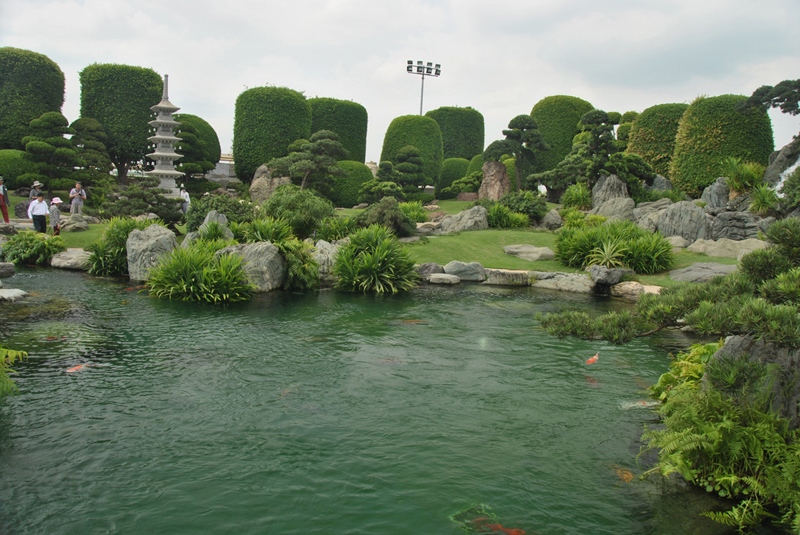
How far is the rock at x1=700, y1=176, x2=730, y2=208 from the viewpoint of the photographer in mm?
17922

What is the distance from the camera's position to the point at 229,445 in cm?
425

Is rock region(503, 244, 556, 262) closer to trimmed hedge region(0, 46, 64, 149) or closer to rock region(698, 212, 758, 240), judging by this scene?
rock region(698, 212, 758, 240)

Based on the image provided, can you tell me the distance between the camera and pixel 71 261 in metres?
13.2

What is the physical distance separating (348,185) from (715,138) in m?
16.1

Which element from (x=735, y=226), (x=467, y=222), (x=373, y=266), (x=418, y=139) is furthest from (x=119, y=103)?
(x=735, y=226)

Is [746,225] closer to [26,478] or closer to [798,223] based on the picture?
[798,223]

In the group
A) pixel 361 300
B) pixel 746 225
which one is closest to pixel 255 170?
pixel 361 300

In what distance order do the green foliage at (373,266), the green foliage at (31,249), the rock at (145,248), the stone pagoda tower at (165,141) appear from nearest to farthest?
the rock at (145,248)
the green foliage at (373,266)
the green foliage at (31,249)
the stone pagoda tower at (165,141)

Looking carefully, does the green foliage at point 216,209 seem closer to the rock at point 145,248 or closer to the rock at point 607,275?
the rock at point 145,248

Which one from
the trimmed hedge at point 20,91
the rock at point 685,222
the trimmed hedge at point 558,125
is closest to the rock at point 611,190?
the rock at point 685,222

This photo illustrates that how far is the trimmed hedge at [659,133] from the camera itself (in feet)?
71.7

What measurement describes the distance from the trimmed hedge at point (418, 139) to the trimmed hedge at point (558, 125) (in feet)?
18.6

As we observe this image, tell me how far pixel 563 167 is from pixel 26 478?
21.3m

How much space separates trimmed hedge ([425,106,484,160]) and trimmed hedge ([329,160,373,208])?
841cm
